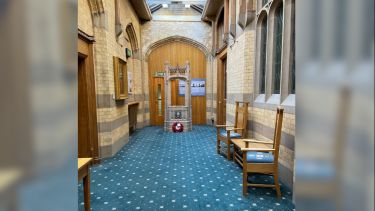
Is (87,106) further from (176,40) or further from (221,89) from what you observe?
(176,40)

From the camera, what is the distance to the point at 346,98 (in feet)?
1.53

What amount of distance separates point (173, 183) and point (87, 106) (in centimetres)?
217

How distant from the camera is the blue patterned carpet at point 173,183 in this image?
279cm

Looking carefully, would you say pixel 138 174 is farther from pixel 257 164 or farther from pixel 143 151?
pixel 257 164

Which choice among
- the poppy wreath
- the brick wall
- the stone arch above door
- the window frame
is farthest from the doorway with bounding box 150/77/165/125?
the brick wall

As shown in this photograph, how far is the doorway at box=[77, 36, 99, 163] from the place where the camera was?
4.18 m

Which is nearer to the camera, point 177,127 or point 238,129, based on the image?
point 238,129

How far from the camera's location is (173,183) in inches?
135

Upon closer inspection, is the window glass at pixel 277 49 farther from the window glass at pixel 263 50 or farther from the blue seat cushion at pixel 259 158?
the blue seat cushion at pixel 259 158

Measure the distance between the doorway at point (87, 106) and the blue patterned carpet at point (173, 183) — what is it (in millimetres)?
428

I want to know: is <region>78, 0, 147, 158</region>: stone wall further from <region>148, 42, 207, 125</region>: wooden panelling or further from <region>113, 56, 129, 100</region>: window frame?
<region>148, 42, 207, 125</region>: wooden panelling

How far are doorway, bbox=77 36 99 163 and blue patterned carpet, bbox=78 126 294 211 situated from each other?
0.43 m

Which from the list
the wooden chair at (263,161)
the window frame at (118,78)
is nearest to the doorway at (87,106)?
the window frame at (118,78)

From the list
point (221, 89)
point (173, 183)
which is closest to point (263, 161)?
point (173, 183)
